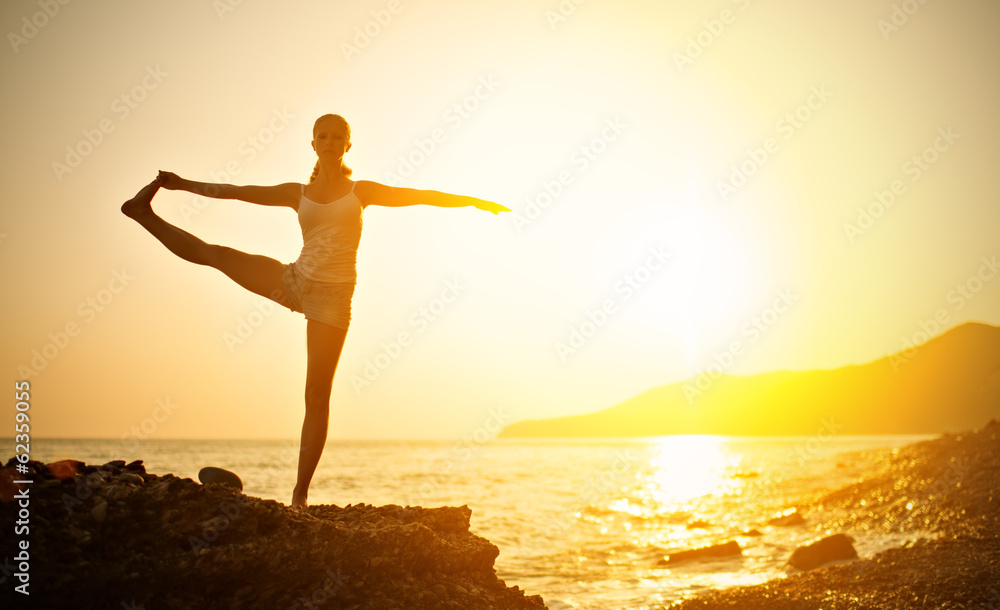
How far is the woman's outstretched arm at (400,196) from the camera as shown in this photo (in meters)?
4.96

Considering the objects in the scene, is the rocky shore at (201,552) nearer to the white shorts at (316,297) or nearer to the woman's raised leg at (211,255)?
the white shorts at (316,297)

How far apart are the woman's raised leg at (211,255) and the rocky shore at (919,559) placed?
7571mm

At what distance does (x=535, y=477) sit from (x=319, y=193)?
109 ft

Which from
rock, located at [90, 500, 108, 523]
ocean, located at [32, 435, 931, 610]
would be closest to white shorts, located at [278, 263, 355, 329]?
rock, located at [90, 500, 108, 523]

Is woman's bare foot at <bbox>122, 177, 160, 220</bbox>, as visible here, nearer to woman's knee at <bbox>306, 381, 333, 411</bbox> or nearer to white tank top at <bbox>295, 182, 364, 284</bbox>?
white tank top at <bbox>295, 182, 364, 284</bbox>

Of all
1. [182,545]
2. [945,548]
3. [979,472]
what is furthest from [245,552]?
[979,472]

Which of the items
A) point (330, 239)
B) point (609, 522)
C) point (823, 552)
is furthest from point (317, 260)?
point (609, 522)

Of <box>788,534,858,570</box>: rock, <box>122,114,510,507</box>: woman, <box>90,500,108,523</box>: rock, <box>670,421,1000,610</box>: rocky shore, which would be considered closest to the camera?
<box>90,500,108,523</box>: rock

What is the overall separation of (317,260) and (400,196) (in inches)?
32.2

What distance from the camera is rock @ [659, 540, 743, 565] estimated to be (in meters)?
13.8

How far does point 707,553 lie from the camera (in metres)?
13.9

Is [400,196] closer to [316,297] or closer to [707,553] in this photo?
[316,297]

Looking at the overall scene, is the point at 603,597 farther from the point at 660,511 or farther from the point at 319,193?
the point at 660,511

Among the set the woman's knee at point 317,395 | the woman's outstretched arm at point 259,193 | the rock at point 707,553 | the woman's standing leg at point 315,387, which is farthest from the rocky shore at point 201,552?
the rock at point 707,553
